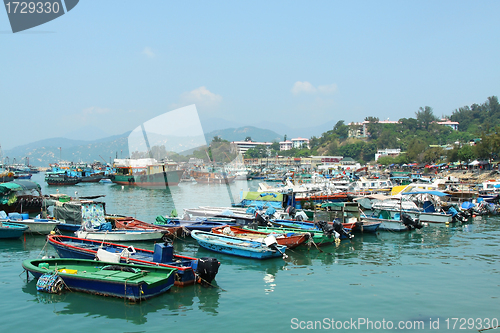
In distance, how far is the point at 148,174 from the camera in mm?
62750

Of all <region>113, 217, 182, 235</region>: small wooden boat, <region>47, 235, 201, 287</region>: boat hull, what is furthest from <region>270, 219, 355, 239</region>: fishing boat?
<region>47, 235, 201, 287</region>: boat hull

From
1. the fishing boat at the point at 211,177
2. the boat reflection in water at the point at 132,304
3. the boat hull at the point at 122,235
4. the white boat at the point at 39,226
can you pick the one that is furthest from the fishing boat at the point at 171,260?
the fishing boat at the point at 211,177

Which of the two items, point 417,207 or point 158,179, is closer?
point 417,207

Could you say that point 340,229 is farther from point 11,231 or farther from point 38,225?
point 11,231

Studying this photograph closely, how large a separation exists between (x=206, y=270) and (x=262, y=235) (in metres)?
6.59

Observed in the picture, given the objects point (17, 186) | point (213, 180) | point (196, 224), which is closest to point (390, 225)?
point (196, 224)

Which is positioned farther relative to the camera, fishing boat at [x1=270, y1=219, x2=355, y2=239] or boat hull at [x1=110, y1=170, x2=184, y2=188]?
boat hull at [x1=110, y1=170, x2=184, y2=188]

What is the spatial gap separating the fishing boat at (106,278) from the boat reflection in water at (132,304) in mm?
178

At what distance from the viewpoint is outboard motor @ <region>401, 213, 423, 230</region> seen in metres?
21.3

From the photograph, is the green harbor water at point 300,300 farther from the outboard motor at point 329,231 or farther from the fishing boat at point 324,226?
the fishing boat at point 324,226

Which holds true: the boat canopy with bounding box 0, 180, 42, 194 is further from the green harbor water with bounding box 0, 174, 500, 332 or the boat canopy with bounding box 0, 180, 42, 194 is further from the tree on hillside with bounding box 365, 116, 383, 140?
the tree on hillside with bounding box 365, 116, 383, 140

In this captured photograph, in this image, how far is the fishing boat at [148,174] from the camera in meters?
61.3

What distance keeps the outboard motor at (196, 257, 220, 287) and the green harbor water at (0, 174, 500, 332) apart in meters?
0.33

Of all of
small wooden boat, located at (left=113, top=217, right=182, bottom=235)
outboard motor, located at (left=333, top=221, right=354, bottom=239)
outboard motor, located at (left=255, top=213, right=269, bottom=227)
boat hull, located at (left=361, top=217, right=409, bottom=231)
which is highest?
small wooden boat, located at (left=113, top=217, right=182, bottom=235)
